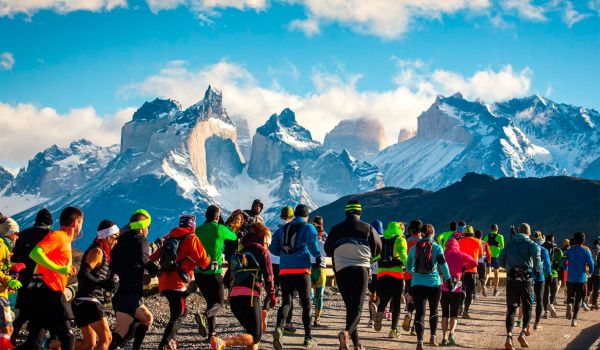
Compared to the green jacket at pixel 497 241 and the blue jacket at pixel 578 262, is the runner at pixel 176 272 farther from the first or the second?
the green jacket at pixel 497 241

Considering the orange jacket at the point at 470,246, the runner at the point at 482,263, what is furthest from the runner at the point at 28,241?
the runner at the point at 482,263

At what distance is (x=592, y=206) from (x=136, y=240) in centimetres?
12299

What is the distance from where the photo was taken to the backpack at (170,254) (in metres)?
10.1

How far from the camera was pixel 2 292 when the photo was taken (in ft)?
31.4

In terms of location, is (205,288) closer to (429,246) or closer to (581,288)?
(429,246)

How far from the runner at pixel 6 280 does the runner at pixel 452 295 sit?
268 inches

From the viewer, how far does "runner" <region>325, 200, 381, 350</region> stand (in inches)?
426

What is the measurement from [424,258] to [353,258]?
1.53 m

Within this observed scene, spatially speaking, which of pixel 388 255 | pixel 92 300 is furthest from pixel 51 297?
pixel 388 255

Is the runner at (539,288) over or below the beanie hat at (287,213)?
below

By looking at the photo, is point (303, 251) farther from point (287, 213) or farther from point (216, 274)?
point (216, 274)

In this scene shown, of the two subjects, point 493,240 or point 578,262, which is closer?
→ point 578,262

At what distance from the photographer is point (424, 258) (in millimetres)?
11898

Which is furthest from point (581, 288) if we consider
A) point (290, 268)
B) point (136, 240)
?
point (136, 240)
